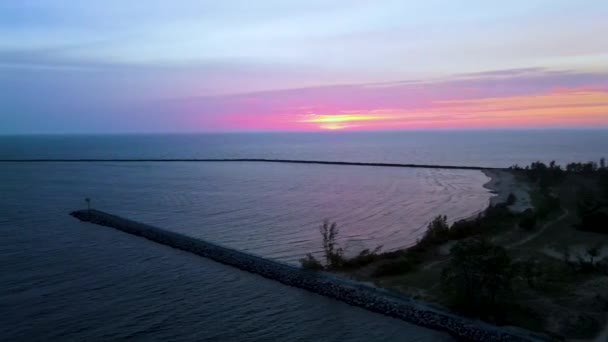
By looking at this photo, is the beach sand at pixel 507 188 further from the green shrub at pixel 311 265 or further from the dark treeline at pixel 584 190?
the green shrub at pixel 311 265

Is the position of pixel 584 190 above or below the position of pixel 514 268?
above

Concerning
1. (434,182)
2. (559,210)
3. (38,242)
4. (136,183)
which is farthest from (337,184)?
(38,242)

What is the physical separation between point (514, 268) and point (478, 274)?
4.59 ft

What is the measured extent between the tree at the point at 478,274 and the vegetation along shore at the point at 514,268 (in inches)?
1.3

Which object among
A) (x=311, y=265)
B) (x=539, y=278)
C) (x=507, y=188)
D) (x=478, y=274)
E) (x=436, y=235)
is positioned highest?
(x=507, y=188)

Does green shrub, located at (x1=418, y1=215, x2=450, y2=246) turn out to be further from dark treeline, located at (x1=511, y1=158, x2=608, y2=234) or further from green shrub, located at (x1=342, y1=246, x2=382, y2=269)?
dark treeline, located at (x1=511, y1=158, x2=608, y2=234)

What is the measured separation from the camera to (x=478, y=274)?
1631 cm

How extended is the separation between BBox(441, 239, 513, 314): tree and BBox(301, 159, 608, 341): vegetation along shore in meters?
0.03

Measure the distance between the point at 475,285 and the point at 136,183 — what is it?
179 feet

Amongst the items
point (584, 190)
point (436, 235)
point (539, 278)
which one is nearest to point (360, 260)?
point (436, 235)

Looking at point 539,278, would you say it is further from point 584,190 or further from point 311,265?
point 584,190

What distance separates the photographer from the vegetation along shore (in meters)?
15.7

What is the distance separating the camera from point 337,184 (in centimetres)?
6159

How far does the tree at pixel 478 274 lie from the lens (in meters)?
16.1
